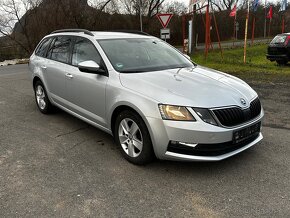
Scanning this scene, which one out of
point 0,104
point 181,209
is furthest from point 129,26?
point 181,209

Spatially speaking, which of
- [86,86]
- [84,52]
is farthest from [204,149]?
[84,52]

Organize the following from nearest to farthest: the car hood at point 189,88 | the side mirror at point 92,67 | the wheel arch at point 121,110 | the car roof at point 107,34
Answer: the car hood at point 189,88 < the wheel arch at point 121,110 < the side mirror at point 92,67 < the car roof at point 107,34

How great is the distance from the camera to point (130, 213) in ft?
10.1

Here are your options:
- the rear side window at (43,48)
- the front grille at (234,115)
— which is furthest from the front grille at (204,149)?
the rear side window at (43,48)

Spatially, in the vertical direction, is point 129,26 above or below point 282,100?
above

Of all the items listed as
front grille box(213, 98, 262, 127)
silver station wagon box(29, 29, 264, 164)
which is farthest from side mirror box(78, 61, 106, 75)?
front grille box(213, 98, 262, 127)

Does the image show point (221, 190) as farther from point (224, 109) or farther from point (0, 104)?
point (0, 104)

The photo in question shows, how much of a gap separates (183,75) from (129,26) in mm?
30086

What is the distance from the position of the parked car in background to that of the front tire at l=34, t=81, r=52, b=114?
35.6 feet

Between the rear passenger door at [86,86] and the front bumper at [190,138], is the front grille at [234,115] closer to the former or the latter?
the front bumper at [190,138]

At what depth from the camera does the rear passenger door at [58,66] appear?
5.36 metres

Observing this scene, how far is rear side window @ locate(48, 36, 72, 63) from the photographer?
541cm

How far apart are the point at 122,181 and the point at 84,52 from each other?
7.27 feet

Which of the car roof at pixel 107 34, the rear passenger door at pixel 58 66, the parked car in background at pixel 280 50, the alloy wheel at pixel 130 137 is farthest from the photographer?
the parked car in background at pixel 280 50
